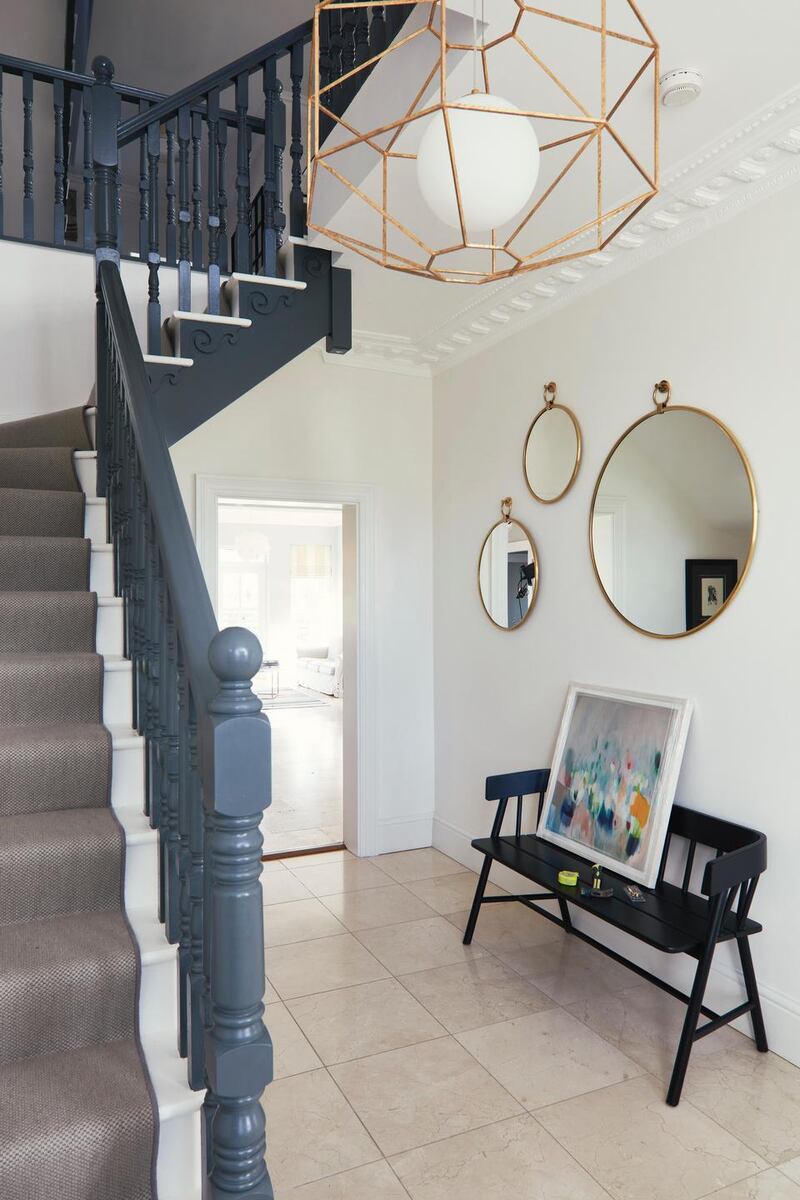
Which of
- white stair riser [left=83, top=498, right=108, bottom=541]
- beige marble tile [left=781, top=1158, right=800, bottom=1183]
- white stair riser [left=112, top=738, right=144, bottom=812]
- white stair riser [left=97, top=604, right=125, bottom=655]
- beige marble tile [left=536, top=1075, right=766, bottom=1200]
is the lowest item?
beige marble tile [left=536, top=1075, right=766, bottom=1200]

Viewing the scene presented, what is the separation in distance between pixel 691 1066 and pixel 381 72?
3416mm

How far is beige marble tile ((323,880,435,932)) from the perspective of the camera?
3.96 metres

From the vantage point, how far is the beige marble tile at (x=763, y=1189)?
2127 mm

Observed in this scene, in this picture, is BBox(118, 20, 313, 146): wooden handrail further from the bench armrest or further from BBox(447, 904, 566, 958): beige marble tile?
BBox(447, 904, 566, 958): beige marble tile

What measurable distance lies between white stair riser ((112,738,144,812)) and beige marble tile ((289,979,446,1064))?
1345 millimetres

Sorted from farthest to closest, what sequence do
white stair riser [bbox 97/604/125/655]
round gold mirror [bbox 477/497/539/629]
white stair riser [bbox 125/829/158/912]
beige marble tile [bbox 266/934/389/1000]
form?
round gold mirror [bbox 477/497/539/629]
beige marble tile [bbox 266/934/389/1000]
white stair riser [bbox 97/604/125/655]
white stair riser [bbox 125/829/158/912]

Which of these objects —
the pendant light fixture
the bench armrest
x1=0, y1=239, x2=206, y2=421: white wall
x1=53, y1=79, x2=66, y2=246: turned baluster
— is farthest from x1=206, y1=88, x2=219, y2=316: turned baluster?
the bench armrest

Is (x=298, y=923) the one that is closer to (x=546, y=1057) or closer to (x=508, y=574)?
(x=546, y=1057)

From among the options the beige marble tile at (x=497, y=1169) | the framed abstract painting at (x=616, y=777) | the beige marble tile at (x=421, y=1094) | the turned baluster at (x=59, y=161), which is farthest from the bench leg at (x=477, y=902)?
the turned baluster at (x=59, y=161)

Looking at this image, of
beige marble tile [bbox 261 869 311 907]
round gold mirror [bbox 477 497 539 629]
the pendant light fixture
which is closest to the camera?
the pendant light fixture

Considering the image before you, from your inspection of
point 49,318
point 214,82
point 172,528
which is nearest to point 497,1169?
point 172,528

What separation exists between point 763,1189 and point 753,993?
660mm

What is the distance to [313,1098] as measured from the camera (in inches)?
101

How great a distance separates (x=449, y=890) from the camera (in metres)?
A: 4.36
